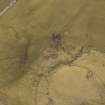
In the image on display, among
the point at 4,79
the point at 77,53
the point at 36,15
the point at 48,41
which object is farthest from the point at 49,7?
the point at 4,79

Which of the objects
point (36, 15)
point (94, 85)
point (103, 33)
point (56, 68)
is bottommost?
point (94, 85)

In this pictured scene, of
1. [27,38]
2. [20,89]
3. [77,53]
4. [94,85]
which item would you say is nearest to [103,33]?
[77,53]

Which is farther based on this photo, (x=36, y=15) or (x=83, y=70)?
(x=36, y=15)

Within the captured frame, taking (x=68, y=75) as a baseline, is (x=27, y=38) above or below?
above

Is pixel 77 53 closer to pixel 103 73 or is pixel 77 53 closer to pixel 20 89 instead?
pixel 103 73

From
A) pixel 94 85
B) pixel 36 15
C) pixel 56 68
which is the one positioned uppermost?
pixel 36 15

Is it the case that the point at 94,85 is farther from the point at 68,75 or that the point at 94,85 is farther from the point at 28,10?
the point at 28,10

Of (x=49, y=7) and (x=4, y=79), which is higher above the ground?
(x=49, y=7)

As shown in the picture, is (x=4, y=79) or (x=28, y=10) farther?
(x=28, y=10)

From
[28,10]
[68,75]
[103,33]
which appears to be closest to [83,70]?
[68,75]
